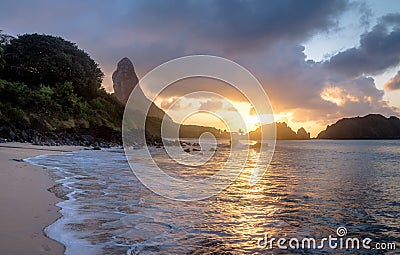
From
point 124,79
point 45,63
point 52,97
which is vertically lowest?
point 52,97

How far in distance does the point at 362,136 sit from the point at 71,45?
160173 mm

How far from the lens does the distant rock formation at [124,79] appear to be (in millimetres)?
120062

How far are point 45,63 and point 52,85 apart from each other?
355 cm

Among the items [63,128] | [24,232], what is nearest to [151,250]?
Answer: [24,232]

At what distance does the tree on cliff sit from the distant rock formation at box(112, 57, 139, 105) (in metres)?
63.2

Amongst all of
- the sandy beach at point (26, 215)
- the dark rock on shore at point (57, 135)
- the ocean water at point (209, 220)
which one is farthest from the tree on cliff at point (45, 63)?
the sandy beach at point (26, 215)

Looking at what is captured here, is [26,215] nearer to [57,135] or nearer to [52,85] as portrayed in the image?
[57,135]

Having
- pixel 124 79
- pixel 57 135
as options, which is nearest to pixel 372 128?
pixel 124 79

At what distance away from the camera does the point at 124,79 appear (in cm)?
12081

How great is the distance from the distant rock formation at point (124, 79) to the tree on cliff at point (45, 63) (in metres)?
63.2

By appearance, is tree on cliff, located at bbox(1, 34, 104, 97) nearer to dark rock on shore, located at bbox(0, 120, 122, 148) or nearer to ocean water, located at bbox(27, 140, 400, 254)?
dark rock on shore, located at bbox(0, 120, 122, 148)

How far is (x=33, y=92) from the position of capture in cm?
3878

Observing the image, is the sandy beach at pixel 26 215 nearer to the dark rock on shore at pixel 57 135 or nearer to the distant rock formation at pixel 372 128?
the dark rock on shore at pixel 57 135

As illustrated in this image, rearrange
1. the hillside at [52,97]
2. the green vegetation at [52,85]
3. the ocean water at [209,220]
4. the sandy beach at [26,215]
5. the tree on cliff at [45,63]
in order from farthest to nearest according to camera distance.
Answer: the tree on cliff at [45,63]
the green vegetation at [52,85]
the hillside at [52,97]
the ocean water at [209,220]
the sandy beach at [26,215]
